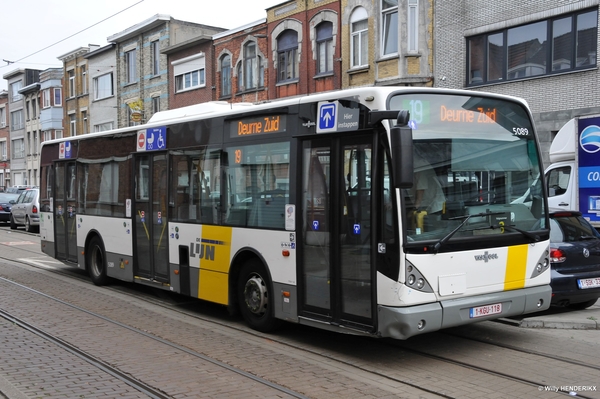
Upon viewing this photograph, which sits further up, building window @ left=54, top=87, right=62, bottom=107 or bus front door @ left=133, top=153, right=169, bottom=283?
building window @ left=54, top=87, right=62, bottom=107

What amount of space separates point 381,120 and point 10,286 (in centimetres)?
898

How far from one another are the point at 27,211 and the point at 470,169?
23.9 metres

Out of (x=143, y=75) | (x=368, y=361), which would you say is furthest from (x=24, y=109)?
(x=368, y=361)

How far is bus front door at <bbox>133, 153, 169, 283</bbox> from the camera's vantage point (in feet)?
35.0

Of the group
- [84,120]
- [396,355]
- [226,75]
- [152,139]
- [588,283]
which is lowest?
[396,355]

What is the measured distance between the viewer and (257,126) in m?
8.70

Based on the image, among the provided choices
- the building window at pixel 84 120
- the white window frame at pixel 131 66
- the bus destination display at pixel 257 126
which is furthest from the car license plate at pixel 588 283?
the building window at pixel 84 120

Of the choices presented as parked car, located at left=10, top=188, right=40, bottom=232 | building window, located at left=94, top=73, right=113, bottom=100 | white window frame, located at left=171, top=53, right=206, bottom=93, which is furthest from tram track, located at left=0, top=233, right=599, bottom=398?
building window, located at left=94, top=73, right=113, bottom=100

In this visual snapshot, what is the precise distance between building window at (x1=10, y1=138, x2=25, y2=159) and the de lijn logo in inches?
2320

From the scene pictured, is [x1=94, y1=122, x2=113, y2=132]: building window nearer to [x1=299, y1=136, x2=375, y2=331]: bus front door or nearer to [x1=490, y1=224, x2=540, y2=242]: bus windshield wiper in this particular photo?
[x1=299, y1=136, x2=375, y2=331]: bus front door

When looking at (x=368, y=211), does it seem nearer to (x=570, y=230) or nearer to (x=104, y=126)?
(x=570, y=230)

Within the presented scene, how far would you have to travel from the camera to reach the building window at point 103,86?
44500 mm

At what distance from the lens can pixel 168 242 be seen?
10.5 metres

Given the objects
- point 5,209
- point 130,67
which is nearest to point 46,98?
point 130,67
